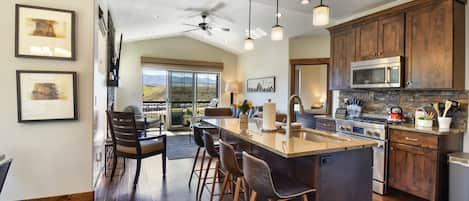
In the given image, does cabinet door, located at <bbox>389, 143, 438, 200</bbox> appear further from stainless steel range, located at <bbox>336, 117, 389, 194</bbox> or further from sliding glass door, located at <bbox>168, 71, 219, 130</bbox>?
sliding glass door, located at <bbox>168, 71, 219, 130</bbox>

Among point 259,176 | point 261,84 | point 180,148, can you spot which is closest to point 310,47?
point 261,84

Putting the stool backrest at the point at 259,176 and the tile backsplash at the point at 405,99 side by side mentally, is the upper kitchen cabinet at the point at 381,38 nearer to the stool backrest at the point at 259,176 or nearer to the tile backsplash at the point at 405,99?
the tile backsplash at the point at 405,99

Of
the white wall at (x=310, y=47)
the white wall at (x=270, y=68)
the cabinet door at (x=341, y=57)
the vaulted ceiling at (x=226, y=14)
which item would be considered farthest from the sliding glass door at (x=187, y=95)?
the cabinet door at (x=341, y=57)

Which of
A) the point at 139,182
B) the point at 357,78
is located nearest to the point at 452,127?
the point at 357,78

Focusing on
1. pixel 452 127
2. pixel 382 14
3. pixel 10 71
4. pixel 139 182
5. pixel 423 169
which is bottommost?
pixel 139 182

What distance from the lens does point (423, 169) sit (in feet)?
9.17

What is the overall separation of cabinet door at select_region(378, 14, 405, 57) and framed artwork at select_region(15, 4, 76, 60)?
3.83 meters

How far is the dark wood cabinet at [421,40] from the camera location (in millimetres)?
2809

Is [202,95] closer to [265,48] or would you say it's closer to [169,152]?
[265,48]

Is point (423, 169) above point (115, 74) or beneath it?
beneath

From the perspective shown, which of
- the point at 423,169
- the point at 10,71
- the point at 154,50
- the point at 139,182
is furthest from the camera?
the point at 154,50

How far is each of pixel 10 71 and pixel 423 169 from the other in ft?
14.4

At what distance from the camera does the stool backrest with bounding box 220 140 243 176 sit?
82.3 inches

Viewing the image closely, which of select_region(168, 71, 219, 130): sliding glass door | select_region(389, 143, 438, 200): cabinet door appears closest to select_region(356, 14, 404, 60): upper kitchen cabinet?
select_region(389, 143, 438, 200): cabinet door
